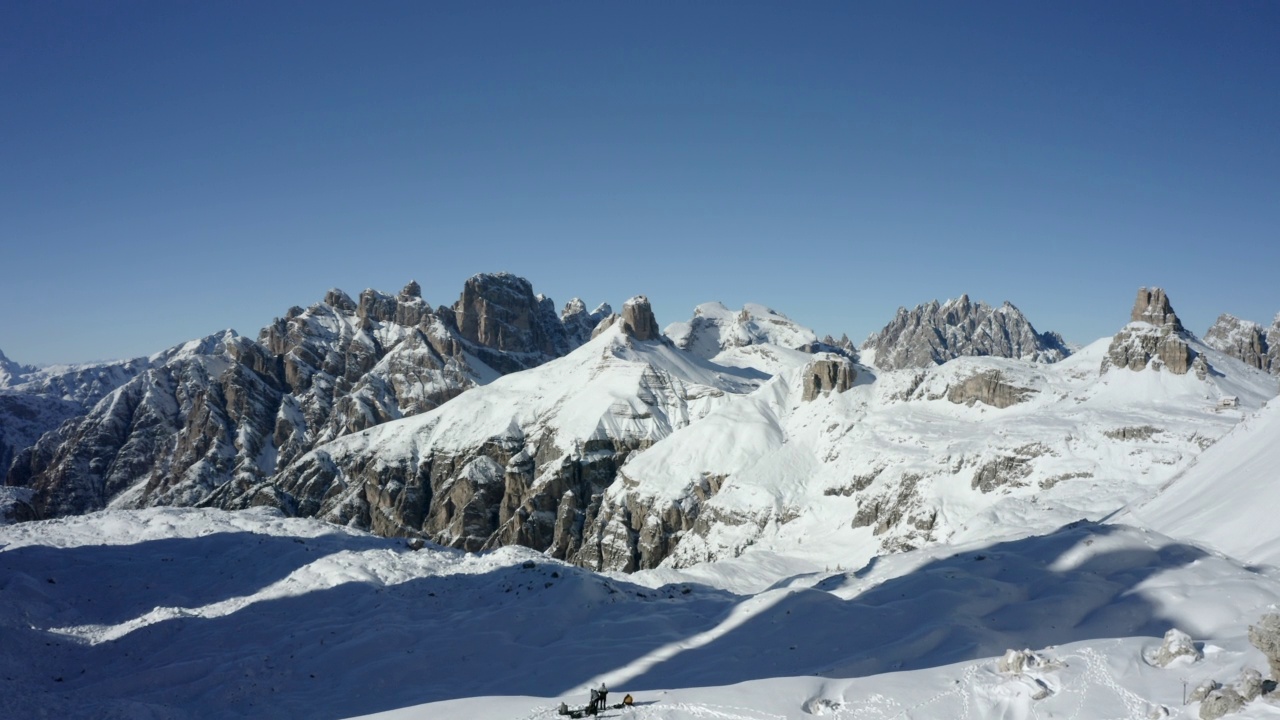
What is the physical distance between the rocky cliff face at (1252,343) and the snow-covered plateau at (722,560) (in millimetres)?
914

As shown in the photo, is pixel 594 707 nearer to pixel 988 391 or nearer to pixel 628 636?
pixel 628 636

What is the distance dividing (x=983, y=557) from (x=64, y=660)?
1367 inches

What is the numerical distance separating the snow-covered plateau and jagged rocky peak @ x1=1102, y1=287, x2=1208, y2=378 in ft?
1.26

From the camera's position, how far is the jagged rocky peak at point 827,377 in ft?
346

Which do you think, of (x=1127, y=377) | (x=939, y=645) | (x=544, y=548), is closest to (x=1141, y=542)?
(x=939, y=645)

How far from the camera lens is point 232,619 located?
1137 inches

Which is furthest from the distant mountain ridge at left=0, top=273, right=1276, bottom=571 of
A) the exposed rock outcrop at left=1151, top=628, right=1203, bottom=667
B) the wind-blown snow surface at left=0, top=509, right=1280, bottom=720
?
the exposed rock outcrop at left=1151, top=628, right=1203, bottom=667

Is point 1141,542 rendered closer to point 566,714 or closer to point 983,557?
point 983,557

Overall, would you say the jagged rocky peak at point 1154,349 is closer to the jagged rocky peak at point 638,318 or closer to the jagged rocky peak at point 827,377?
the jagged rocky peak at point 827,377

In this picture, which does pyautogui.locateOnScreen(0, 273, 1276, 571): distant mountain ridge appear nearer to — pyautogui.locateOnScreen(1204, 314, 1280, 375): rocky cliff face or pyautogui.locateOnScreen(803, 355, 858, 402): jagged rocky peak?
pyautogui.locateOnScreen(803, 355, 858, 402): jagged rocky peak

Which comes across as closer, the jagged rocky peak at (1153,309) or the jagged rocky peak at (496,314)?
the jagged rocky peak at (1153,309)

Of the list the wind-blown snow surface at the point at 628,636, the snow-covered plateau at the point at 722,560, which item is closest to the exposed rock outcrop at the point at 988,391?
the snow-covered plateau at the point at 722,560

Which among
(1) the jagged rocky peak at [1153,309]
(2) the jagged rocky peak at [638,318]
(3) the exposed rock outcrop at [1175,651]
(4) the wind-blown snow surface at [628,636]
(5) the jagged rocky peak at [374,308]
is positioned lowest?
(4) the wind-blown snow surface at [628,636]

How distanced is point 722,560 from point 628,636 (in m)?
48.0
